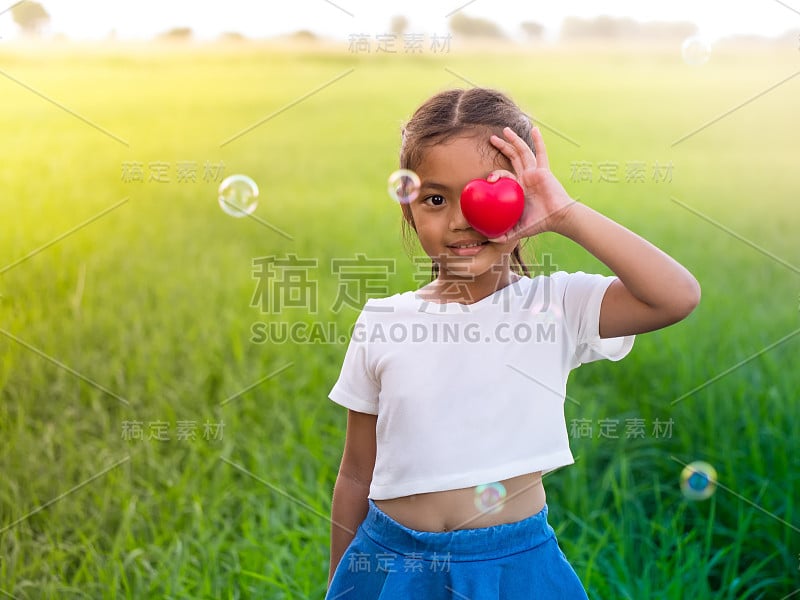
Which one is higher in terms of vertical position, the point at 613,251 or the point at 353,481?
the point at 613,251

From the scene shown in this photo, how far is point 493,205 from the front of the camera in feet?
5.18

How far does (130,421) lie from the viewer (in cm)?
332

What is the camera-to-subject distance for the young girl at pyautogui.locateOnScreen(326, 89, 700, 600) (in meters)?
1.66

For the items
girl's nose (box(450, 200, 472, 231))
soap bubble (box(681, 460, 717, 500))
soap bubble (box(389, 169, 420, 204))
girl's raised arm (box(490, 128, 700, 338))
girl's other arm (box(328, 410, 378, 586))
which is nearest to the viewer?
girl's raised arm (box(490, 128, 700, 338))

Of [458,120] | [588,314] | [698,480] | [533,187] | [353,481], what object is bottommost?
[698,480]

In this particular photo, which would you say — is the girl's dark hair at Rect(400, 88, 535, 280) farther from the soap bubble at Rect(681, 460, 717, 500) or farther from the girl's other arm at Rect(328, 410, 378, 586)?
the soap bubble at Rect(681, 460, 717, 500)

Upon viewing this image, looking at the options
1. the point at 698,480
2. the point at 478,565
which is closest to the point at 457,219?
the point at 478,565

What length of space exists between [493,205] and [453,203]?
5.1 inches

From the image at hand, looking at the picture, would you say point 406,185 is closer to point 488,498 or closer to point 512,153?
point 512,153

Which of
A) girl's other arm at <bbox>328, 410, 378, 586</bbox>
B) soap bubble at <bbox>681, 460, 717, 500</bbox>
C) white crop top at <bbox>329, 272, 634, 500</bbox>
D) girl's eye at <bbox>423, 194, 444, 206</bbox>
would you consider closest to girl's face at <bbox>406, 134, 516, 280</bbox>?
girl's eye at <bbox>423, 194, 444, 206</bbox>

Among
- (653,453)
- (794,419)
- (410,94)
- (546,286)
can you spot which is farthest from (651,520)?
(410,94)

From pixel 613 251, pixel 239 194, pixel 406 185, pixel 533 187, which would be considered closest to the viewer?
pixel 613 251

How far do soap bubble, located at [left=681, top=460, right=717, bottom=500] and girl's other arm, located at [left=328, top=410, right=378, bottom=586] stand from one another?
3.99 feet

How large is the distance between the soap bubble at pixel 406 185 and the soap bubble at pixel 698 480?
1.38m
